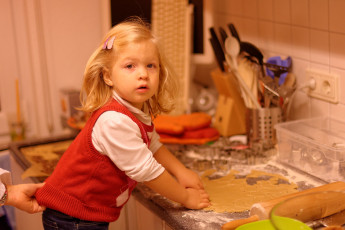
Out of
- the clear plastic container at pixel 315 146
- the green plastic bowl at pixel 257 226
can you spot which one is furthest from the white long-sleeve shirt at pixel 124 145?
the clear plastic container at pixel 315 146

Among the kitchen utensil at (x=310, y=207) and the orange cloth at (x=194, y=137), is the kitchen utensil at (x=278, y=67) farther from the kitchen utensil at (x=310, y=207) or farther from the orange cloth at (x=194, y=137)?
the kitchen utensil at (x=310, y=207)

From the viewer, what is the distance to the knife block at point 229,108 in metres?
1.63

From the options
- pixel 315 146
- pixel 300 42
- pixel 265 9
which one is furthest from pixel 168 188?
pixel 265 9

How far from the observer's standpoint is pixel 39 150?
164cm

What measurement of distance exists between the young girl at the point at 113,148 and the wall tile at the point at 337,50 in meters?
0.54

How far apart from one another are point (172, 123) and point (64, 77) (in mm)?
569

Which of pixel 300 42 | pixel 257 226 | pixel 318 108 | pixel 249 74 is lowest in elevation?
pixel 257 226

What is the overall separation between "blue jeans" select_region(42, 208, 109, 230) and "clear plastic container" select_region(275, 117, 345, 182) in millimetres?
581

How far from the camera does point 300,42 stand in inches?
59.3

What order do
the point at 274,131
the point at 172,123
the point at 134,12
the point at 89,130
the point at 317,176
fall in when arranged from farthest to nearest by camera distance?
the point at 134,12
the point at 172,123
the point at 274,131
the point at 317,176
the point at 89,130

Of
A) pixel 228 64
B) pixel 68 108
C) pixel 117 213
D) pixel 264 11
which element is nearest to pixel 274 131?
pixel 228 64

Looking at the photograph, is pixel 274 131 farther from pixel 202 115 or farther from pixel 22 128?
pixel 22 128

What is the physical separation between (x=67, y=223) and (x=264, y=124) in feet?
2.33

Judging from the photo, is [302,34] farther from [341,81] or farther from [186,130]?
[186,130]
